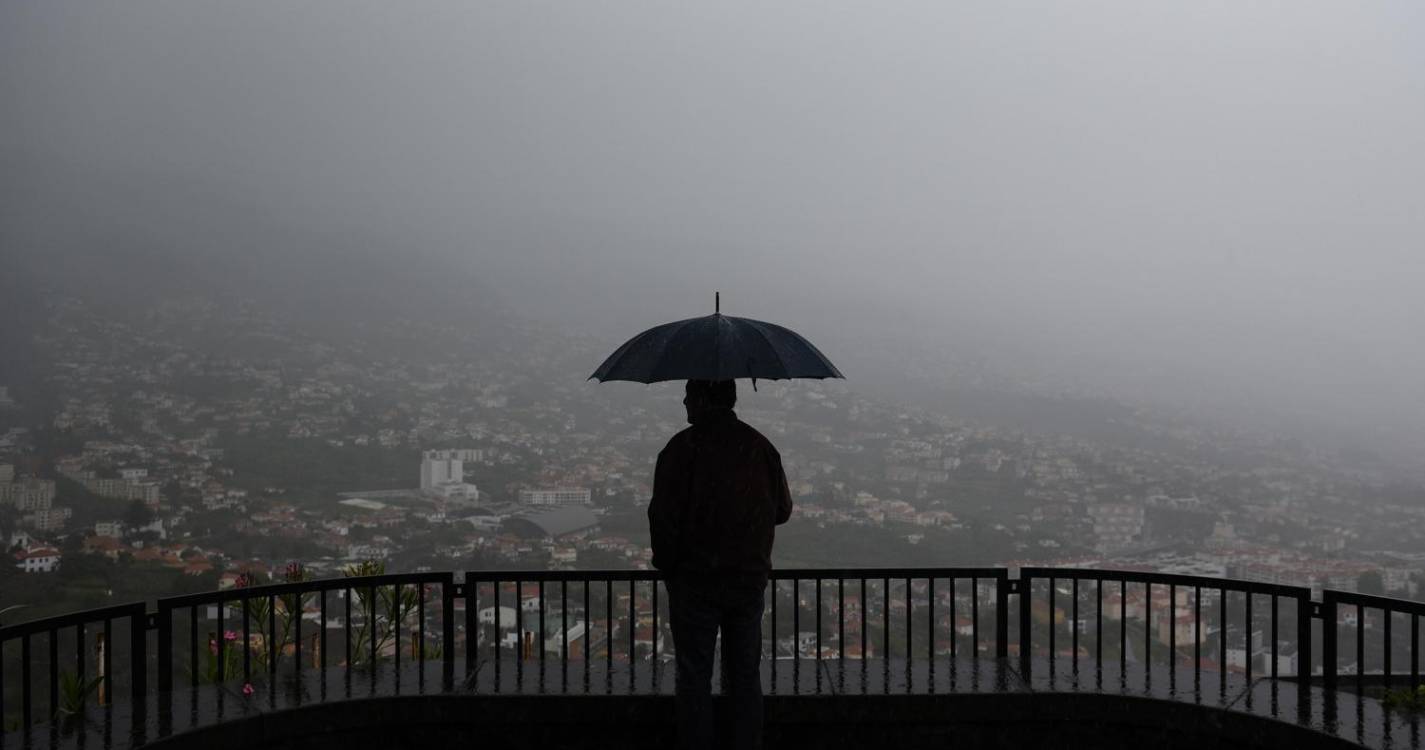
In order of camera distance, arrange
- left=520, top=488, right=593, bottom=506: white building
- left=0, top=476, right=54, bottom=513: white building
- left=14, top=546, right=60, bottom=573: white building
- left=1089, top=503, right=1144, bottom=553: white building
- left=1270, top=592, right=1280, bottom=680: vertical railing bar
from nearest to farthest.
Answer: left=1270, top=592, right=1280, bottom=680: vertical railing bar → left=14, top=546, right=60, bottom=573: white building → left=0, top=476, right=54, bottom=513: white building → left=520, top=488, right=593, bottom=506: white building → left=1089, top=503, right=1144, bottom=553: white building

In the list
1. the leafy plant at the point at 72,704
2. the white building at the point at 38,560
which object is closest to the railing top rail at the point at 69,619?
the leafy plant at the point at 72,704

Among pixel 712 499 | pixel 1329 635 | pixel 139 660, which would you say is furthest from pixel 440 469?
pixel 1329 635

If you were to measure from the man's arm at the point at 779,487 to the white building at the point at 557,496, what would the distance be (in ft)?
92.8

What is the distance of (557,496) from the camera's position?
33.1 m

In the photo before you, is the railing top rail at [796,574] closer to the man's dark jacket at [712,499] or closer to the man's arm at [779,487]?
the man's arm at [779,487]

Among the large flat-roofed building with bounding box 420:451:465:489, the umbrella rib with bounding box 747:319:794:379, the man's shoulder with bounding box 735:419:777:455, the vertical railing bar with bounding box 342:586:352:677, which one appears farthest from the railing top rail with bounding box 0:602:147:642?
the large flat-roofed building with bounding box 420:451:465:489

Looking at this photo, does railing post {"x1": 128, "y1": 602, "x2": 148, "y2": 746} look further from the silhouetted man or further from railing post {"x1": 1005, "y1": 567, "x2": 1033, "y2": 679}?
railing post {"x1": 1005, "y1": 567, "x2": 1033, "y2": 679}

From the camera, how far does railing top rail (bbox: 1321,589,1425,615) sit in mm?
5008

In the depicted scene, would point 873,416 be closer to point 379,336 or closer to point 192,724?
point 379,336

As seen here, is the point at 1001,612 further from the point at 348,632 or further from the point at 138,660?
the point at 138,660

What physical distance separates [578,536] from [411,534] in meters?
5.56

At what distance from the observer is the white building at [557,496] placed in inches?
1280

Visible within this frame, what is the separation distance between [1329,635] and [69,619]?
7.44m

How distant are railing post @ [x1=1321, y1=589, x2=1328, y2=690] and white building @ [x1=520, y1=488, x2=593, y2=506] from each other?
2810 centimetres
